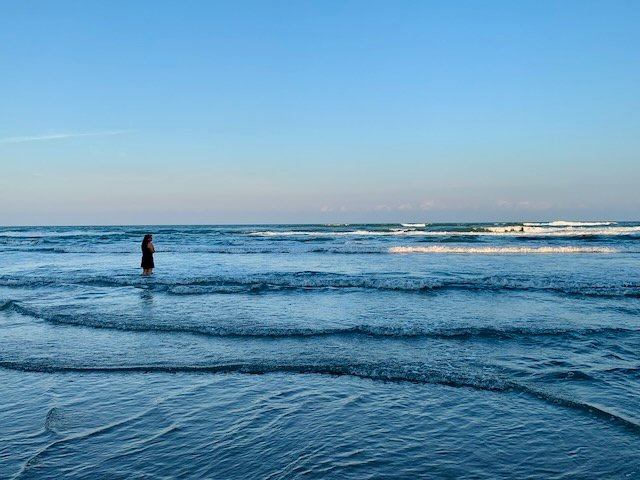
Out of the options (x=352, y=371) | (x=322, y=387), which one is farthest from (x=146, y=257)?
(x=322, y=387)

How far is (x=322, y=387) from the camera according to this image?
6.07 meters

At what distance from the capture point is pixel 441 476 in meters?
3.87

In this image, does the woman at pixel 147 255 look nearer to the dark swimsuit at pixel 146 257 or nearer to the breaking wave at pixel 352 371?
the dark swimsuit at pixel 146 257

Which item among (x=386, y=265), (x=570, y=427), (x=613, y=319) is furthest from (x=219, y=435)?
(x=386, y=265)

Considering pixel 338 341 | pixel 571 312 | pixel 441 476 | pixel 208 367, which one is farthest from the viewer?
pixel 571 312

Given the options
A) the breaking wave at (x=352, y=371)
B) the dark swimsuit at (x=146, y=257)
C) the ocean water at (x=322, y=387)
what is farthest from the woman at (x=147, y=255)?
the breaking wave at (x=352, y=371)

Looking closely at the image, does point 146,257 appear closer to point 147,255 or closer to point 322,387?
point 147,255

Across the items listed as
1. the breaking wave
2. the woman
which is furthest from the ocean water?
the woman

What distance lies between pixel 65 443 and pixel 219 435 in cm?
137

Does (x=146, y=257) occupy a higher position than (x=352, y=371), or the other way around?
(x=146, y=257)

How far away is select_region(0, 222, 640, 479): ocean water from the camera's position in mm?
4164

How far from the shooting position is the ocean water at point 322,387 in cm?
416

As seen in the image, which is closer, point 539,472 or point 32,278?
point 539,472

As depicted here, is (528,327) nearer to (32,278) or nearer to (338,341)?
(338,341)
